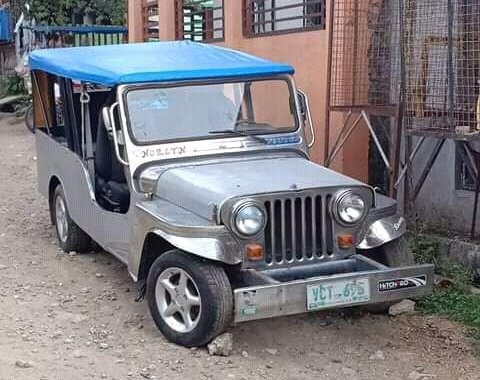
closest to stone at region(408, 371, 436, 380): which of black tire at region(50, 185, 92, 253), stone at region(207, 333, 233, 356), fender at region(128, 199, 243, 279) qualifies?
stone at region(207, 333, 233, 356)

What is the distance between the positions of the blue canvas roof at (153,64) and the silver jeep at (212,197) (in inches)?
0.6

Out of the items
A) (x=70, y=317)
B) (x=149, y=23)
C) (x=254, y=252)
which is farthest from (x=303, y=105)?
(x=149, y=23)

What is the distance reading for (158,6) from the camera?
13008 millimetres

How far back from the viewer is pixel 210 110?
21.3 feet

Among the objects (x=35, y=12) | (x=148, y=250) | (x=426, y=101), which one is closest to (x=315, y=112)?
(x=426, y=101)

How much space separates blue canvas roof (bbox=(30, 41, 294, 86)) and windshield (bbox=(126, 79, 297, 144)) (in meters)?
0.10

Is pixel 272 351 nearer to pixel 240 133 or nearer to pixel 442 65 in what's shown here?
pixel 240 133

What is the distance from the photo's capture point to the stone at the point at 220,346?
17.4 feet

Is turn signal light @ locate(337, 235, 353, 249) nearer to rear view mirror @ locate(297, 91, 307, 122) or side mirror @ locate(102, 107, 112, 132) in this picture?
rear view mirror @ locate(297, 91, 307, 122)

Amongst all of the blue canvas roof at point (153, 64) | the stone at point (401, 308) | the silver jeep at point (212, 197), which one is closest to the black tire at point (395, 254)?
the silver jeep at point (212, 197)

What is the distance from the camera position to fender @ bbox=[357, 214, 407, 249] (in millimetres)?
5680

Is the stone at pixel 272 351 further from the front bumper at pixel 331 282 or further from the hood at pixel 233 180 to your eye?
the hood at pixel 233 180

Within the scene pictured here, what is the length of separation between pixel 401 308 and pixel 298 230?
1.16 m

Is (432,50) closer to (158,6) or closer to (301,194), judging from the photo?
(301,194)
